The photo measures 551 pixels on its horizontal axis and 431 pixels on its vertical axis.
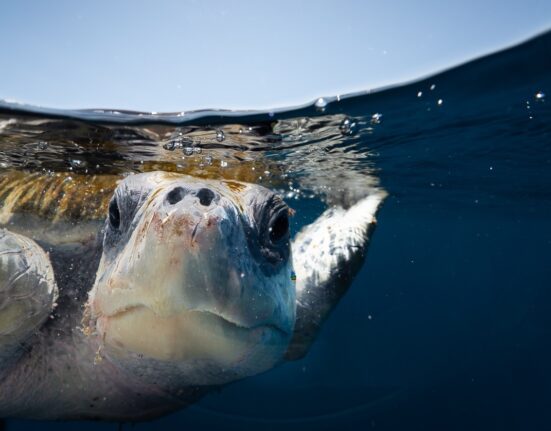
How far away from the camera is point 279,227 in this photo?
8.16 ft

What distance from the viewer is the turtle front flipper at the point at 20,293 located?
234 cm

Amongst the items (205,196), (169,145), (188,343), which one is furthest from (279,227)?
(169,145)

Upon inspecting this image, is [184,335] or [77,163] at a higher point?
[77,163]

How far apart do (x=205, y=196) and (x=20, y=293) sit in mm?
1397

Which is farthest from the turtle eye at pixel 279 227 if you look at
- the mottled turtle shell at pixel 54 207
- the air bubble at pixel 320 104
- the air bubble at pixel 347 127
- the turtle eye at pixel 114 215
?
the air bubble at pixel 347 127

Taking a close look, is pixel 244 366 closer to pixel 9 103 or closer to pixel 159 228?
pixel 159 228

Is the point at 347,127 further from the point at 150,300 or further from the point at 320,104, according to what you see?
the point at 150,300

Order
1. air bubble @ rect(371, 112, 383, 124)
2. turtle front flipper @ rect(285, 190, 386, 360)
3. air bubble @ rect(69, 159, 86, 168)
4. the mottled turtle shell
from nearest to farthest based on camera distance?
turtle front flipper @ rect(285, 190, 386, 360) < the mottled turtle shell < air bubble @ rect(371, 112, 383, 124) < air bubble @ rect(69, 159, 86, 168)

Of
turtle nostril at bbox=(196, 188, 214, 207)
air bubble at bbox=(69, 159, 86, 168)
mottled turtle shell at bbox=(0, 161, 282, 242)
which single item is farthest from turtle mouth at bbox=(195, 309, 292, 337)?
air bubble at bbox=(69, 159, 86, 168)

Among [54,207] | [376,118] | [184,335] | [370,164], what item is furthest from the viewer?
[370,164]

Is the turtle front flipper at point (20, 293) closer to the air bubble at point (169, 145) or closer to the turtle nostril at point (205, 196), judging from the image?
the turtle nostril at point (205, 196)

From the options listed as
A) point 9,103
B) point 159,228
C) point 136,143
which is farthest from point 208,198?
point 136,143

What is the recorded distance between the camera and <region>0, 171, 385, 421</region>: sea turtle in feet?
5.57

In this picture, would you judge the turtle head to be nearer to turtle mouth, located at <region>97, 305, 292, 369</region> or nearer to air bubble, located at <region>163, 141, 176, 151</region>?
turtle mouth, located at <region>97, 305, 292, 369</region>
